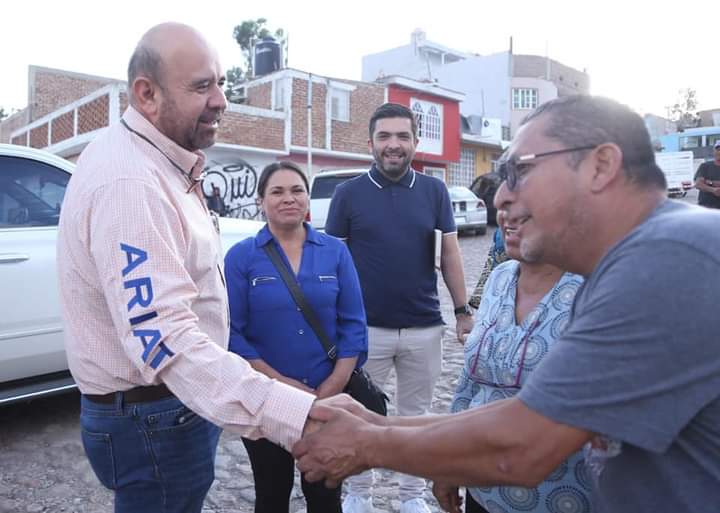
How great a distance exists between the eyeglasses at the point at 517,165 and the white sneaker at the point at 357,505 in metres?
2.46

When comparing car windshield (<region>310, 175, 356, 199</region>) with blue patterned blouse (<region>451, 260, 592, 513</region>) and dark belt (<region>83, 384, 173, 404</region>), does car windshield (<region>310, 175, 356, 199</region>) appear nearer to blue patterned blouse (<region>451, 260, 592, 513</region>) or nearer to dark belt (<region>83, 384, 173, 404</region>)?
blue patterned blouse (<region>451, 260, 592, 513</region>)

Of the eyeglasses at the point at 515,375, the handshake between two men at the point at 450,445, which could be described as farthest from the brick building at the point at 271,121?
the handshake between two men at the point at 450,445

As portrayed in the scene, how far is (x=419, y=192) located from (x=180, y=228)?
2247 millimetres

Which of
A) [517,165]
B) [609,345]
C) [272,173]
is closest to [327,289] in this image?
[272,173]

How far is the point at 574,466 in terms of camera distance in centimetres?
202

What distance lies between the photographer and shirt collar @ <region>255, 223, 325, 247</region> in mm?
3158

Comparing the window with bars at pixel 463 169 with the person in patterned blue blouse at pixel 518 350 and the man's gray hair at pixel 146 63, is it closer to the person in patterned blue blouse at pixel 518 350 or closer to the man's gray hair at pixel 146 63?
the person in patterned blue blouse at pixel 518 350

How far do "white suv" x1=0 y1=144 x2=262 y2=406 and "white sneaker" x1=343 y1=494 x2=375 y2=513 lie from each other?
2148 millimetres

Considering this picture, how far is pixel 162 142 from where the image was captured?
1981 millimetres

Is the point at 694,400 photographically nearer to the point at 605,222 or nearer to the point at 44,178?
the point at 605,222

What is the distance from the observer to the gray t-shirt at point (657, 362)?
1.15 m

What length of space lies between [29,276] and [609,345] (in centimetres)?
395

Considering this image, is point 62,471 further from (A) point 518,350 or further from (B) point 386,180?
(A) point 518,350

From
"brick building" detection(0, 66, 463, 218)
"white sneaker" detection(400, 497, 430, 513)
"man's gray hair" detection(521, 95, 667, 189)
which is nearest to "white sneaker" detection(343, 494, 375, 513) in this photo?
"white sneaker" detection(400, 497, 430, 513)
